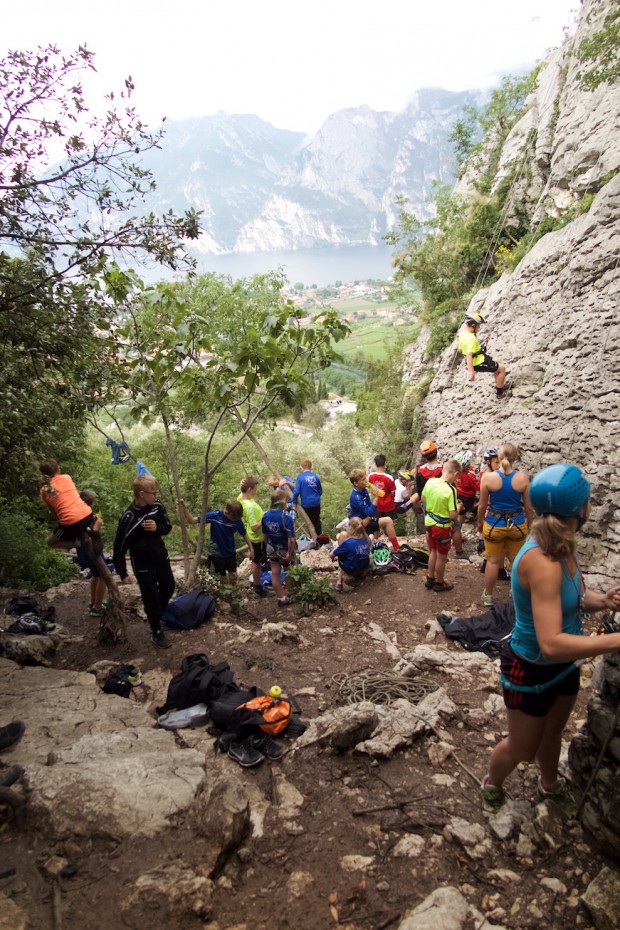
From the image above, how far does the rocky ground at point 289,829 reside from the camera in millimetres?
2381

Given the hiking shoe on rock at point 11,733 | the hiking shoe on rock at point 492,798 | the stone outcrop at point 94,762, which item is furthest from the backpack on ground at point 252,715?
the hiking shoe on rock at point 492,798

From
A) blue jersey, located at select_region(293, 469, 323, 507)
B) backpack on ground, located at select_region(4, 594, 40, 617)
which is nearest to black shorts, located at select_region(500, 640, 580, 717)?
backpack on ground, located at select_region(4, 594, 40, 617)

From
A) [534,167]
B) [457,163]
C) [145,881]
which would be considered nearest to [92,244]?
[145,881]

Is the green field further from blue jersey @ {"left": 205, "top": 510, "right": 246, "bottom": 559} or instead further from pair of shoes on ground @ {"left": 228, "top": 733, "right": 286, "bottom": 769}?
pair of shoes on ground @ {"left": 228, "top": 733, "right": 286, "bottom": 769}

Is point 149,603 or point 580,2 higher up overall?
point 580,2

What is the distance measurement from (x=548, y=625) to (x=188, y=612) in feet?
18.0

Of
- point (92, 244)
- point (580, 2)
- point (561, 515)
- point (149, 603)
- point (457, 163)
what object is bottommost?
point (149, 603)

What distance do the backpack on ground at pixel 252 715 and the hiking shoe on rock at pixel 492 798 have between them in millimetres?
1617

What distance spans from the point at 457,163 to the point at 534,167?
10202 millimetres

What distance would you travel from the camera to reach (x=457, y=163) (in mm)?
24578

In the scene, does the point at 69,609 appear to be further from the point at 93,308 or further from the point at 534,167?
the point at 534,167

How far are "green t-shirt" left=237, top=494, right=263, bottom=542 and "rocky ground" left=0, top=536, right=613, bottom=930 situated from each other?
12.0ft

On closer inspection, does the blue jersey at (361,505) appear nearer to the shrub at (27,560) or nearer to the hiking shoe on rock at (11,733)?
the hiking shoe on rock at (11,733)

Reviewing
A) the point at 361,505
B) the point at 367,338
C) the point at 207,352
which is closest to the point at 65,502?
the point at 207,352
